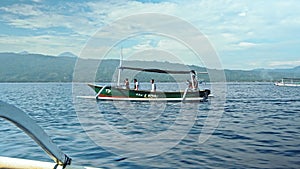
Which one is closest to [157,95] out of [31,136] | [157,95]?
[157,95]

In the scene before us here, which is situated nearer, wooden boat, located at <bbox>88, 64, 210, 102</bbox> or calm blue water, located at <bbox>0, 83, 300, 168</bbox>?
calm blue water, located at <bbox>0, 83, 300, 168</bbox>

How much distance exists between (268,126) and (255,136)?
4.44m

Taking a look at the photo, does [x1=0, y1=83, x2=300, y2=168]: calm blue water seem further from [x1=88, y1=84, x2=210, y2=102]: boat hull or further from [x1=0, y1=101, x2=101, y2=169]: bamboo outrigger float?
[x1=88, y1=84, x2=210, y2=102]: boat hull

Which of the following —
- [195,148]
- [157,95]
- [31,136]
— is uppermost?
[31,136]

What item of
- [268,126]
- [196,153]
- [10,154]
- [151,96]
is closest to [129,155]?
[196,153]

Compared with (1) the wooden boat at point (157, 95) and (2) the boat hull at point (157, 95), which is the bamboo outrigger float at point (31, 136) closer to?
(1) the wooden boat at point (157, 95)

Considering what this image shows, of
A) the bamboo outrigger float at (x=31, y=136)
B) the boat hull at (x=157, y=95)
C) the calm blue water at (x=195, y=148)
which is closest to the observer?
the bamboo outrigger float at (x=31, y=136)

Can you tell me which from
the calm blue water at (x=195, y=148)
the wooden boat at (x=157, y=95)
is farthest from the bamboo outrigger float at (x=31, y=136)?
the wooden boat at (x=157, y=95)

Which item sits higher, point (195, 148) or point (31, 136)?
point (31, 136)

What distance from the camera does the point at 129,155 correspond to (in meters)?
12.9

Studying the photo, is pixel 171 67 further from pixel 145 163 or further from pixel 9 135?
pixel 145 163

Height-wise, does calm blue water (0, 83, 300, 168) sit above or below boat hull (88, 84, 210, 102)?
below

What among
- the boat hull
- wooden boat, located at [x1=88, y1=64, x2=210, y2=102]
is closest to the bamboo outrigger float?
wooden boat, located at [x1=88, y1=64, x2=210, y2=102]

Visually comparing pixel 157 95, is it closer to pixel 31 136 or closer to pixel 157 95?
pixel 157 95
